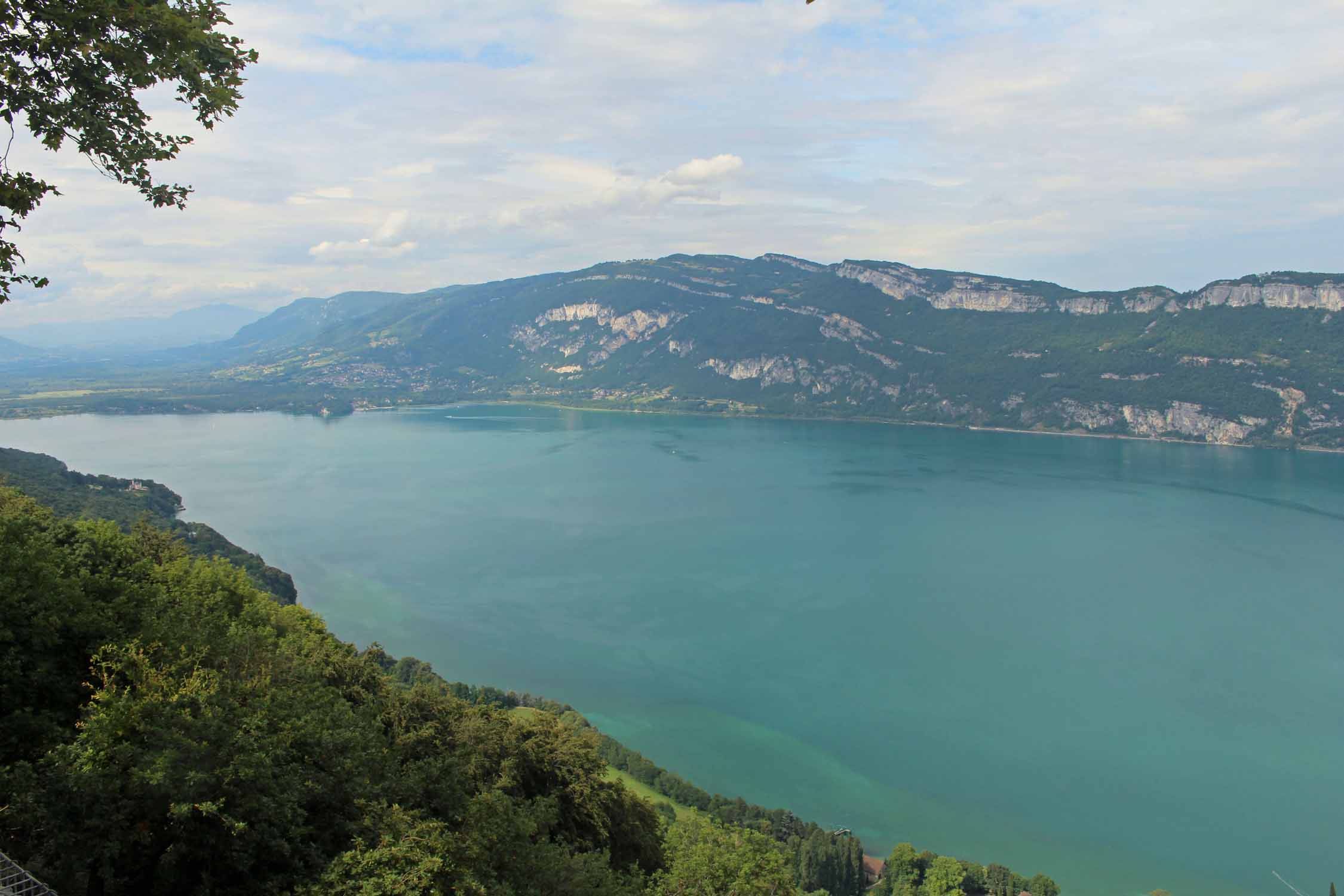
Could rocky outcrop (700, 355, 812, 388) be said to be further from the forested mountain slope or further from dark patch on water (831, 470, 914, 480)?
dark patch on water (831, 470, 914, 480)

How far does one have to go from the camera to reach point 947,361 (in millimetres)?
142875

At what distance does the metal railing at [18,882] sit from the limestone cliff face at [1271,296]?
158 m

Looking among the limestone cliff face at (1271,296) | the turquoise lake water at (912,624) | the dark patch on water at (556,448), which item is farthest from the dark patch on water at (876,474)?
the limestone cliff face at (1271,296)

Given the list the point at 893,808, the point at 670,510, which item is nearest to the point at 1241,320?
the point at 670,510

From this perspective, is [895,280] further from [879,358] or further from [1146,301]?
[1146,301]

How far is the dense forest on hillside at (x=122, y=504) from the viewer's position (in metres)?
36.4

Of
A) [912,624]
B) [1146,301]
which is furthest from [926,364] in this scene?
[912,624]

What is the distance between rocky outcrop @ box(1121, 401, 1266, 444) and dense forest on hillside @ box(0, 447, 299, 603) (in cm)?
11192

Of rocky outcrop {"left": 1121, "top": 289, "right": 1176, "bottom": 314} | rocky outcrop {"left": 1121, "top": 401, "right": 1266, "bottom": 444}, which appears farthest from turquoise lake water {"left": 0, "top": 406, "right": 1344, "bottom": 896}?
rocky outcrop {"left": 1121, "top": 289, "right": 1176, "bottom": 314}

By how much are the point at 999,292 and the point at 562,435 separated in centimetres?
10197

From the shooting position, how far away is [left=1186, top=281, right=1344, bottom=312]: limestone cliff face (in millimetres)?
120188

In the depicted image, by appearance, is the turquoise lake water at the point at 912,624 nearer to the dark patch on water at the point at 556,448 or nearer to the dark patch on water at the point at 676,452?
the dark patch on water at the point at 676,452

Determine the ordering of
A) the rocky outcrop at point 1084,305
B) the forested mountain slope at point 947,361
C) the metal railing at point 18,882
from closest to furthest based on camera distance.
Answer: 1. the metal railing at point 18,882
2. the forested mountain slope at point 947,361
3. the rocky outcrop at point 1084,305

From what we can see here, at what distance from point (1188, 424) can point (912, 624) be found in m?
92.2
